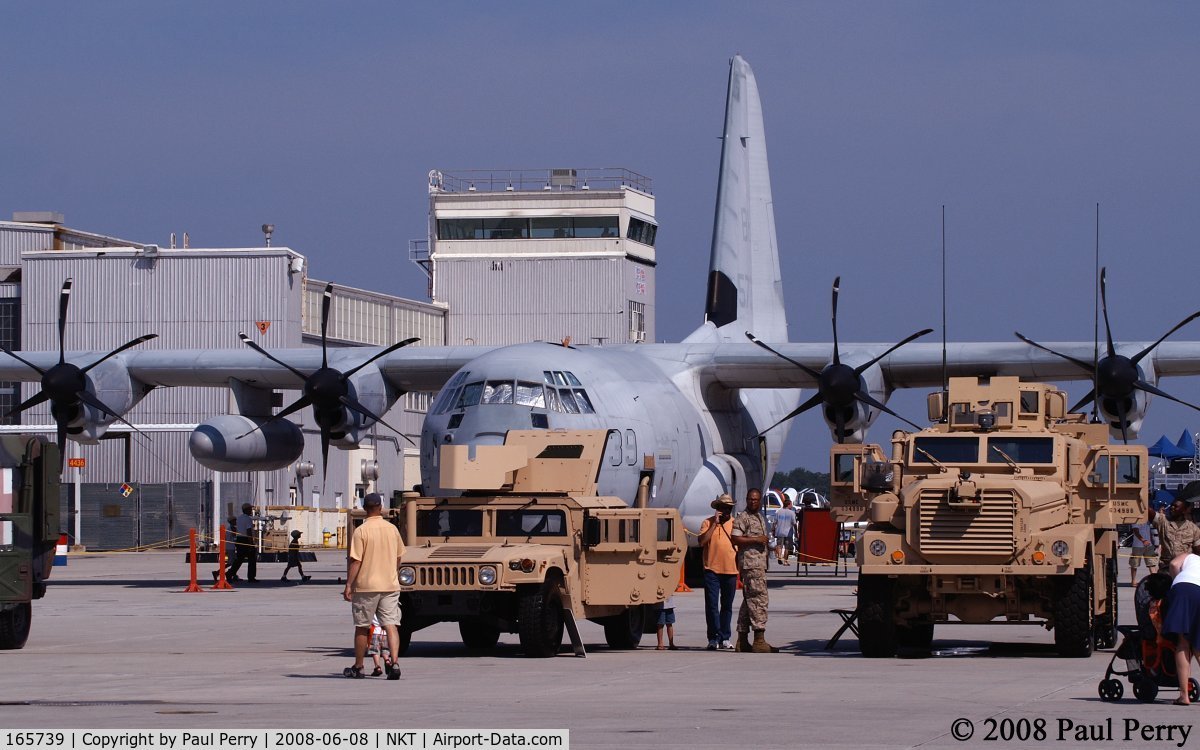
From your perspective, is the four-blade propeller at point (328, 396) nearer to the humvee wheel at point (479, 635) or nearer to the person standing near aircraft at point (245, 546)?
the person standing near aircraft at point (245, 546)

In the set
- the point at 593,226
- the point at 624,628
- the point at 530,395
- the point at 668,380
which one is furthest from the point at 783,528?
the point at 593,226

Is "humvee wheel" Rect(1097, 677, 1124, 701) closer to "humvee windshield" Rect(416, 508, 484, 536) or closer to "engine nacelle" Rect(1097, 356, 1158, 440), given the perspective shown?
"humvee windshield" Rect(416, 508, 484, 536)

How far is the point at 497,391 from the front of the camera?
2175 centimetres

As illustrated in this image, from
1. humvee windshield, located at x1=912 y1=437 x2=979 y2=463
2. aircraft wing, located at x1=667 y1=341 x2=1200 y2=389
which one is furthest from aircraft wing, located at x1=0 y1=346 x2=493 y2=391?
humvee windshield, located at x1=912 y1=437 x2=979 y2=463

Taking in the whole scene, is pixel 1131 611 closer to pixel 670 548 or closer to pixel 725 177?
pixel 670 548

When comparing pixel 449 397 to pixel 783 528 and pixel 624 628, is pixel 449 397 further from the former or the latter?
pixel 783 528

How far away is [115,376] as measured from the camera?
33.3m

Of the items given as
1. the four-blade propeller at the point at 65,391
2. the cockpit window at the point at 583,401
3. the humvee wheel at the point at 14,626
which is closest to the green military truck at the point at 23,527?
the humvee wheel at the point at 14,626

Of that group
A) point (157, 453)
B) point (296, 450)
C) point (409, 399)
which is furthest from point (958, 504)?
point (409, 399)

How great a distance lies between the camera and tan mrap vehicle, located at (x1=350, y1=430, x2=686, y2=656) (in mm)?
15531

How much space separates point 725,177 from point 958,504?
21.3 metres

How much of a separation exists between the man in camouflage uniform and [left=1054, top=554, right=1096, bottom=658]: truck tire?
2.91m

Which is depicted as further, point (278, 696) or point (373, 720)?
point (278, 696)

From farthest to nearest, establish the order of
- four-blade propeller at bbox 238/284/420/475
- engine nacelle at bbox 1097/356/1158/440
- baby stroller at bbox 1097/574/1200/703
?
four-blade propeller at bbox 238/284/420/475, engine nacelle at bbox 1097/356/1158/440, baby stroller at bbox 1097/574/1200/703
